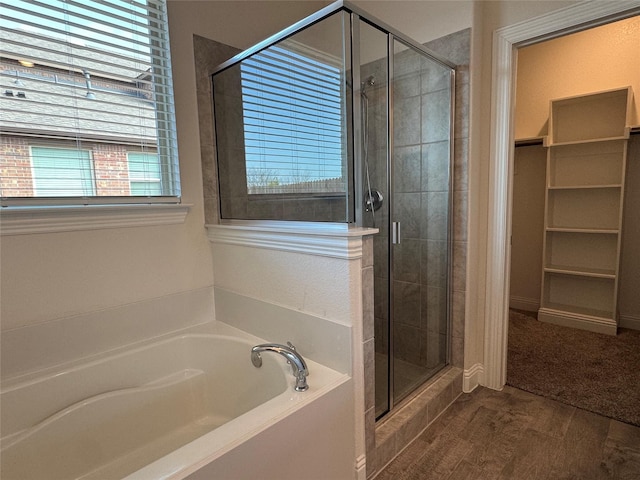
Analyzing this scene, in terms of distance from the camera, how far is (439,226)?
202 centimetres

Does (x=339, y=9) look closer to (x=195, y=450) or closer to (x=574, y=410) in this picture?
(x=195, y=450)

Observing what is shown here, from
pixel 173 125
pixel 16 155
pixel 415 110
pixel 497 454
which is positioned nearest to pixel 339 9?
pixel 415 110

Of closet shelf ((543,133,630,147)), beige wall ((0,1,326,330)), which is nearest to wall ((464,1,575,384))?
beige wall ((0,1,326,330))

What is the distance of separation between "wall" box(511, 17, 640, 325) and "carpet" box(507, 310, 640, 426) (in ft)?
1.58

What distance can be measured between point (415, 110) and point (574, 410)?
1825 mm

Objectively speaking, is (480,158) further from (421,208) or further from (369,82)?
(369,82)

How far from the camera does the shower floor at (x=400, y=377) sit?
5.43ft

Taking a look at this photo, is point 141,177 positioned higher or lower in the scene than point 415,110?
lower

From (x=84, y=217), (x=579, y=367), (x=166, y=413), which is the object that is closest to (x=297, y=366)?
(x=166, y=413)

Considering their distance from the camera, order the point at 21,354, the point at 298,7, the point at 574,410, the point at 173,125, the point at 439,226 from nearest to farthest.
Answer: the point at 21,354
the point at 173,125
the point at 574,410
the point at 439,226
the point at 298,7

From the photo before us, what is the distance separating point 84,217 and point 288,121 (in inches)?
40.4

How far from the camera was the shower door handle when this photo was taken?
1.80m

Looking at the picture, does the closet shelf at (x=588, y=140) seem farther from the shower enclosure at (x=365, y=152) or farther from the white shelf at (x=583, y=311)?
the shower enclosure at (x=365, y=152)

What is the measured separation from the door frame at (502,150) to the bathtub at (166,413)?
1.16 m
